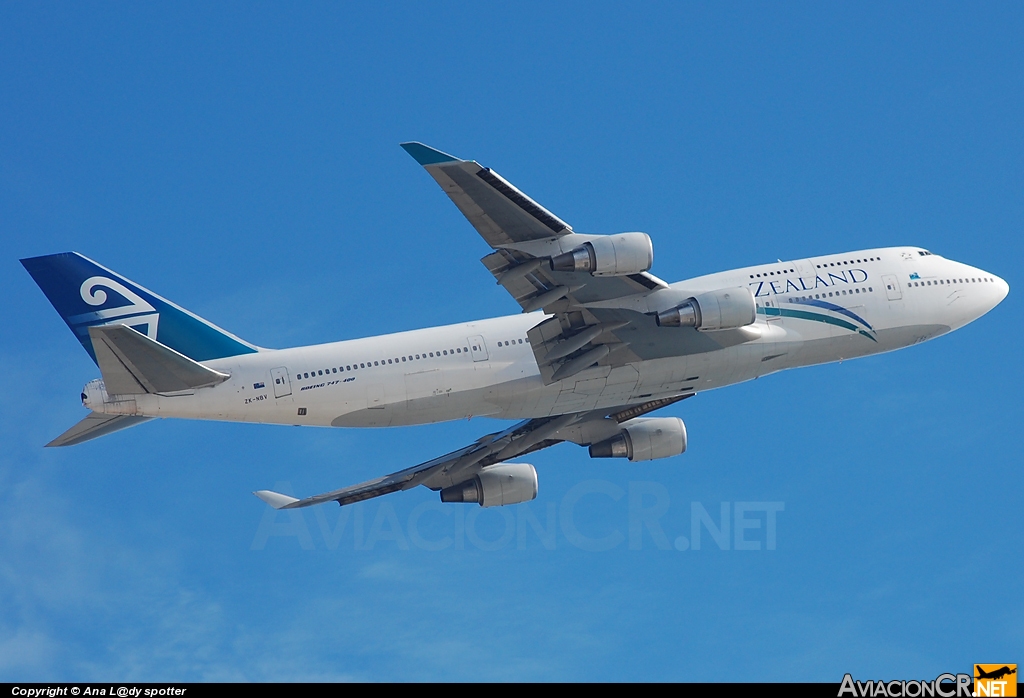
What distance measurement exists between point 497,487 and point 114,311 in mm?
14978

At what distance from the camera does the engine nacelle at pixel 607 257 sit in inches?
1261

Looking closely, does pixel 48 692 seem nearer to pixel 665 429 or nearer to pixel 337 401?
pixel 337 401

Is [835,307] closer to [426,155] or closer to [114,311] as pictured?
[426,155]

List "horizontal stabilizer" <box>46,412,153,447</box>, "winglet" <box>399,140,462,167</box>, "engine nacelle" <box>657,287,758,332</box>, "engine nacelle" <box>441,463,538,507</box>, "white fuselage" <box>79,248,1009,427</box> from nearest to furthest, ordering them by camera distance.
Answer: "winglet" <box>399,140,462,167</box>, "engine nacelle" <box>657,287,758,332</box>, "horizontal stabilizer" <box>46,412,153,447</box>, "white fuselage" <box>79,248,1009,427</box>, "engine nacelle" <box>441,463,538,507</box>

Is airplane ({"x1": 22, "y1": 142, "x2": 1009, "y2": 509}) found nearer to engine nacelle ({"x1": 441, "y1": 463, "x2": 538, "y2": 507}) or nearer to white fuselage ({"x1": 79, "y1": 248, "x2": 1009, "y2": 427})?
white fuselage ({"x1": 79, "y1": 248, "x2": 1009, "y2": 427})

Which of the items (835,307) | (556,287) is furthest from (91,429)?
(835,307)

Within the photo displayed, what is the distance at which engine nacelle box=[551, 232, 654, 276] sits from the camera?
3203 cm

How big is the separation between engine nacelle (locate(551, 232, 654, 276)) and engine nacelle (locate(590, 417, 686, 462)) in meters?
11.2

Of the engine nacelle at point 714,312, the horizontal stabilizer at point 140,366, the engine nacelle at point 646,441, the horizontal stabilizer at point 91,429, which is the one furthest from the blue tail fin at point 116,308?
the engine nacelle at point 646,441

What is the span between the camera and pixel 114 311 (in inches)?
1428

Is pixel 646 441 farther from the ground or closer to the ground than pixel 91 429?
farther from the ground

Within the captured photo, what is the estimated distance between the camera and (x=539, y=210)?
3141 cm

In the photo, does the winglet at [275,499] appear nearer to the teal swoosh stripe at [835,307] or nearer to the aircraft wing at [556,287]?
the aircraft wing at [556,287]

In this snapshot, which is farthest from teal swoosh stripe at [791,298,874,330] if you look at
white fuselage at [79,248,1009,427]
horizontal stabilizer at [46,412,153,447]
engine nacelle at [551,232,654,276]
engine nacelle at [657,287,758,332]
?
horizontal stabilizer at [46,412,153,447]
